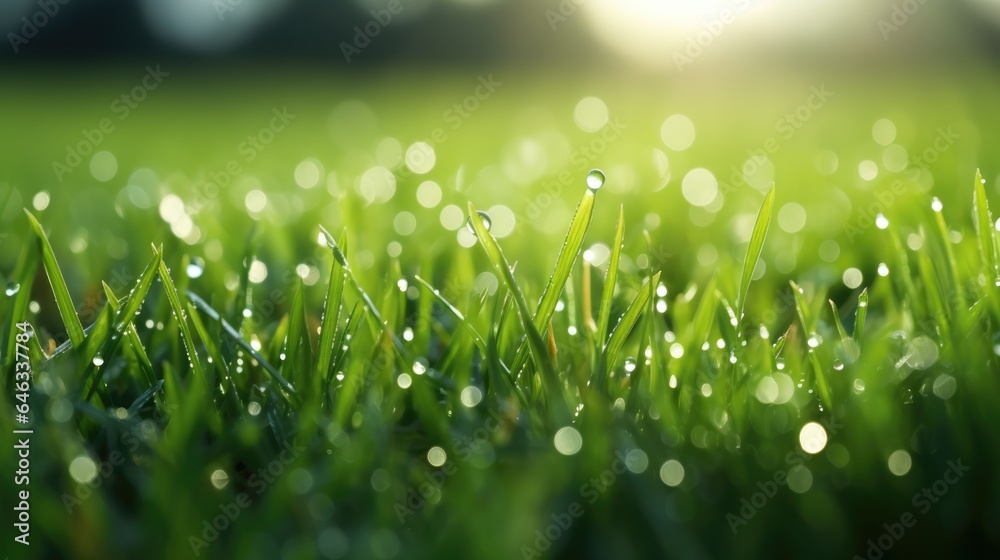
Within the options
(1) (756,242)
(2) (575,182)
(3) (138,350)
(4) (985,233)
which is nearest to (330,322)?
(3) (138,350)

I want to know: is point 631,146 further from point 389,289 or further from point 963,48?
point 963,48

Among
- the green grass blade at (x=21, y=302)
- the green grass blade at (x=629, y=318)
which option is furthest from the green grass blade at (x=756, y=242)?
the green grass blade at (x=21, y=302)

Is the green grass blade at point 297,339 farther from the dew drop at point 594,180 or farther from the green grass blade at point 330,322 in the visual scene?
the dew drop at point 594,180

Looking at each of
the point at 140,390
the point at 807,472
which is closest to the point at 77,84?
the point at 140,390

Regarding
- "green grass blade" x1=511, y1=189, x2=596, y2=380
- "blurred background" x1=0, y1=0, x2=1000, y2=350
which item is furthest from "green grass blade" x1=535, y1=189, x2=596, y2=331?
"blurred background" x1=0, y1=0, x2=1000, y2=350

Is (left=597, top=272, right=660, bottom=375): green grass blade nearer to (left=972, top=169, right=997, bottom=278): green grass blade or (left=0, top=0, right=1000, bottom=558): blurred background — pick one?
(left=0, top=0, right=1000, bottom=558): blurred background

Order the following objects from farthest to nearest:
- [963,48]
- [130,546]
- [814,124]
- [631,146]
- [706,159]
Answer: [963,48] → [814,124] → [631,146] → [706,159] → [130,546]

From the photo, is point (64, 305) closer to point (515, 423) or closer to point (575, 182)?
point (515, 423)

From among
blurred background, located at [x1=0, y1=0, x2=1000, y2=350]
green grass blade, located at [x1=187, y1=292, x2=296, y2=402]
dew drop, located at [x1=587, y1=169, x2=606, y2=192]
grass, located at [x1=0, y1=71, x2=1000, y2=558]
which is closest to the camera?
grass, located at [x1=0, y1=71, x2=1000, y2=558]
